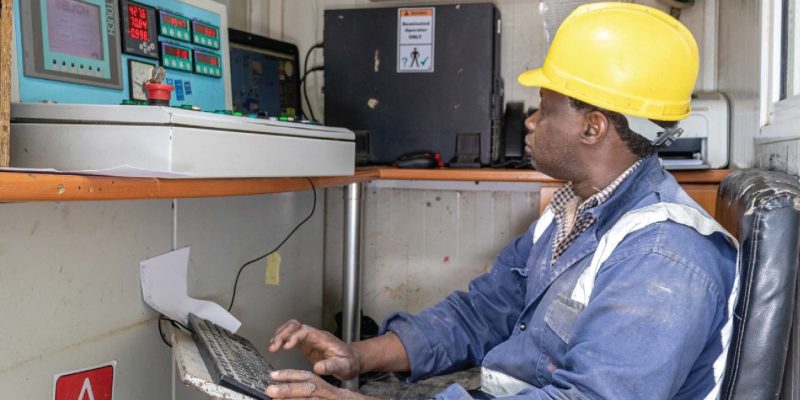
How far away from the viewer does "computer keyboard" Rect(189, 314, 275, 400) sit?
37.5 inches

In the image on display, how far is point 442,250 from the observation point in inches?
100.0

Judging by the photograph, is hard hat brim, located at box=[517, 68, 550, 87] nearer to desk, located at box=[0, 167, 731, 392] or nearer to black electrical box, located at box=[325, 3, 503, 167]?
desk, located at box=[0, 167, 731, 392]

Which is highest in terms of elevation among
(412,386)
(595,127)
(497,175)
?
(595,127)

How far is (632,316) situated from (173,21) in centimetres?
98

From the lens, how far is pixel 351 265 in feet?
7.00

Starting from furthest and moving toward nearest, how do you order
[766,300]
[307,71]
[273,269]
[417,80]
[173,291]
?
[307,71] → [417,80] → [273,269] → [173,291] → [766,300]

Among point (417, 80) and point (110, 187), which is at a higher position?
point (417, 80)

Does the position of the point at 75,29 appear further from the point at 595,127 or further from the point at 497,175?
the point at 497,175

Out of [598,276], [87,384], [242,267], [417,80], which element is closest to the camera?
[598,276]

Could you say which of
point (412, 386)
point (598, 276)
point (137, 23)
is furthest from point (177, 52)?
point (412, 386)

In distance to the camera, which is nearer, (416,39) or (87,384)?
(87,384)

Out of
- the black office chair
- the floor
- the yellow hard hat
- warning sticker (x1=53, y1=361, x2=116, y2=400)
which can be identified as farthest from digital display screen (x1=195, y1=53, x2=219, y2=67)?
the floor

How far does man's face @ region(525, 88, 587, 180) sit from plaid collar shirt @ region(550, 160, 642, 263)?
7 cm

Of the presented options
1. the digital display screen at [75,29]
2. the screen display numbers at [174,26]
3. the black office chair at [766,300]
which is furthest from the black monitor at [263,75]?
the black office chair at [766,300]
